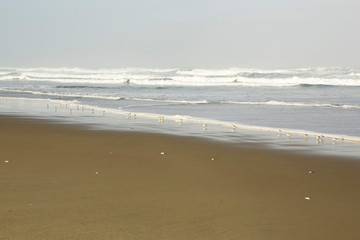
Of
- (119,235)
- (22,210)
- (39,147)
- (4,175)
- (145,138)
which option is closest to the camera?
(119,235)

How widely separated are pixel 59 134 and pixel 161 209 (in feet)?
23.6

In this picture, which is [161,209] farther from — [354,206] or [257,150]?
[257,150]

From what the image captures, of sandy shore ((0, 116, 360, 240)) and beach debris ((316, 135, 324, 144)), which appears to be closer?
sandy shore ((0, 116, 360, 240))

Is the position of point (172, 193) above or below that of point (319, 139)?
below

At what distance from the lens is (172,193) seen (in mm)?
6270

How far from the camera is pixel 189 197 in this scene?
6.09 m

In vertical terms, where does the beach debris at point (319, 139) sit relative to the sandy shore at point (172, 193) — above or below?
above

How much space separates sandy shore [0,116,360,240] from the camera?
4.85 m

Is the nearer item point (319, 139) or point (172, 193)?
point (172, 193)

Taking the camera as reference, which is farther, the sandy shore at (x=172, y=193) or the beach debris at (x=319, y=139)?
the beach debris at (x=319, y=139)

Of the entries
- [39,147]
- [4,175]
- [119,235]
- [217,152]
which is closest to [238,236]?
[119,235]

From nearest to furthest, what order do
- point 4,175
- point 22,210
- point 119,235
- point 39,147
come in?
point 119,235 < point 22,210 < point 4,175 < point 39,147

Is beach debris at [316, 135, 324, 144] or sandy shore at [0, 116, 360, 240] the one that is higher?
beach debris at [316, 135, 324, 144]

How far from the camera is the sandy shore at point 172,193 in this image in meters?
4.85
